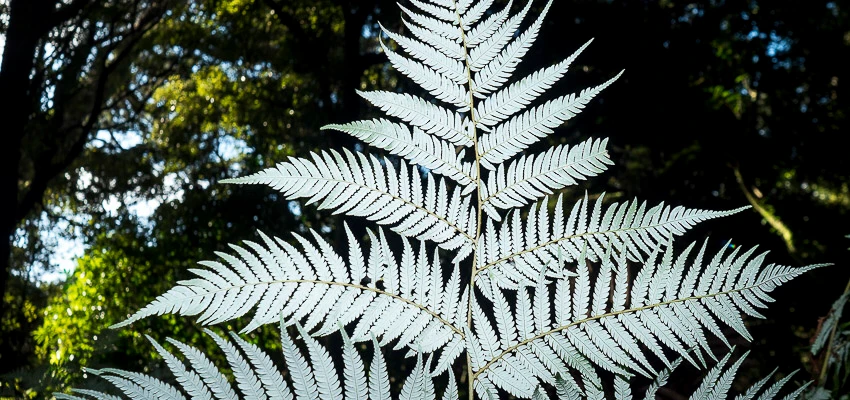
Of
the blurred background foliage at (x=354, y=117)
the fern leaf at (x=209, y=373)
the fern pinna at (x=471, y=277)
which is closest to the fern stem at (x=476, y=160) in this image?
the fern pinna at (x=471, y=277)

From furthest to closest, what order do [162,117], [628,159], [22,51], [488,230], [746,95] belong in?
[162,117], [746,95], [628,159], [22,51], [488,230]

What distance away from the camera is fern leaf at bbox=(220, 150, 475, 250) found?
312 millimetres

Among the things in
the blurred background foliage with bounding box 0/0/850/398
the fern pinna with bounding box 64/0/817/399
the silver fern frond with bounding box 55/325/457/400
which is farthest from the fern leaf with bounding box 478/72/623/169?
the blurred background foliage with bounding box 0/0/850/398

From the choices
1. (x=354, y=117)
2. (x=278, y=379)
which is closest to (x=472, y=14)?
(x=278, y=379)

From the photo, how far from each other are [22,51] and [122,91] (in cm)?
244

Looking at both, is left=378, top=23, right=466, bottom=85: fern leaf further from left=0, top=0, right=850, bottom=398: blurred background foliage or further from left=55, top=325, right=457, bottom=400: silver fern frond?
left=0, top=0, right=850, bottom=398: blurred background foliage

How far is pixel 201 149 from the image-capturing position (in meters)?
4.77

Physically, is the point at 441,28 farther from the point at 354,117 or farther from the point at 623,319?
the point at 354,117

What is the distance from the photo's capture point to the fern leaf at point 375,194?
1.02 ft

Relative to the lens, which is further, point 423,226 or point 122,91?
point 122,91

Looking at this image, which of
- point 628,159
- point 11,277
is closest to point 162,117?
point 11,277

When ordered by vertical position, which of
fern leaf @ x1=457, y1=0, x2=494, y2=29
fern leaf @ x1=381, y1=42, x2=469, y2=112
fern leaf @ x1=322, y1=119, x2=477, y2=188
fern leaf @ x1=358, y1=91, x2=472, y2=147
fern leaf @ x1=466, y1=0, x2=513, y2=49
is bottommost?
fern leaf @ x1=322, y1=119, x2=477, y2=188

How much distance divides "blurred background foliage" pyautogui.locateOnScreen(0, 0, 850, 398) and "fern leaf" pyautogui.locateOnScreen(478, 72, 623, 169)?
2.95 m

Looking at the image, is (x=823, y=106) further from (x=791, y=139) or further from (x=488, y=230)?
(x=488, y=230)
